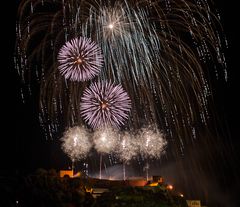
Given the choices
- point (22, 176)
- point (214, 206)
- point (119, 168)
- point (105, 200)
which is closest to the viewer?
point (22, 176)

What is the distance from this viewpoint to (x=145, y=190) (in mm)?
48375

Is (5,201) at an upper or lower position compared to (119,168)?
lower

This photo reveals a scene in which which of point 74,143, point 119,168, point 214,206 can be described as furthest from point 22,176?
point 214,206

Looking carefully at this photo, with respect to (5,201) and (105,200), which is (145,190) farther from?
(5,201)

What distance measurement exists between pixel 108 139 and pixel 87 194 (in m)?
11.8

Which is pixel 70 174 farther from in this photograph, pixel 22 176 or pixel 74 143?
pixel 22 176

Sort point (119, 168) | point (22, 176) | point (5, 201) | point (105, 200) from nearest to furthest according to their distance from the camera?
point (5, 201), point (22, 176), point (105, 200), point (119, 168)

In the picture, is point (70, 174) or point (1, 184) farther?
→ point (70, 174)

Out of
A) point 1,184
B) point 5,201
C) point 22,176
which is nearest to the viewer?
point 5,201

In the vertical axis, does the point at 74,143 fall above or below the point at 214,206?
above

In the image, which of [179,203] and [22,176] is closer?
[22,176]

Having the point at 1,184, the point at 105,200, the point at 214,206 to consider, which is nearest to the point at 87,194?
the point at 105,200

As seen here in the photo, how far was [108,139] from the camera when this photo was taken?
52.6 metres

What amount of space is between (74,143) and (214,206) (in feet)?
128
